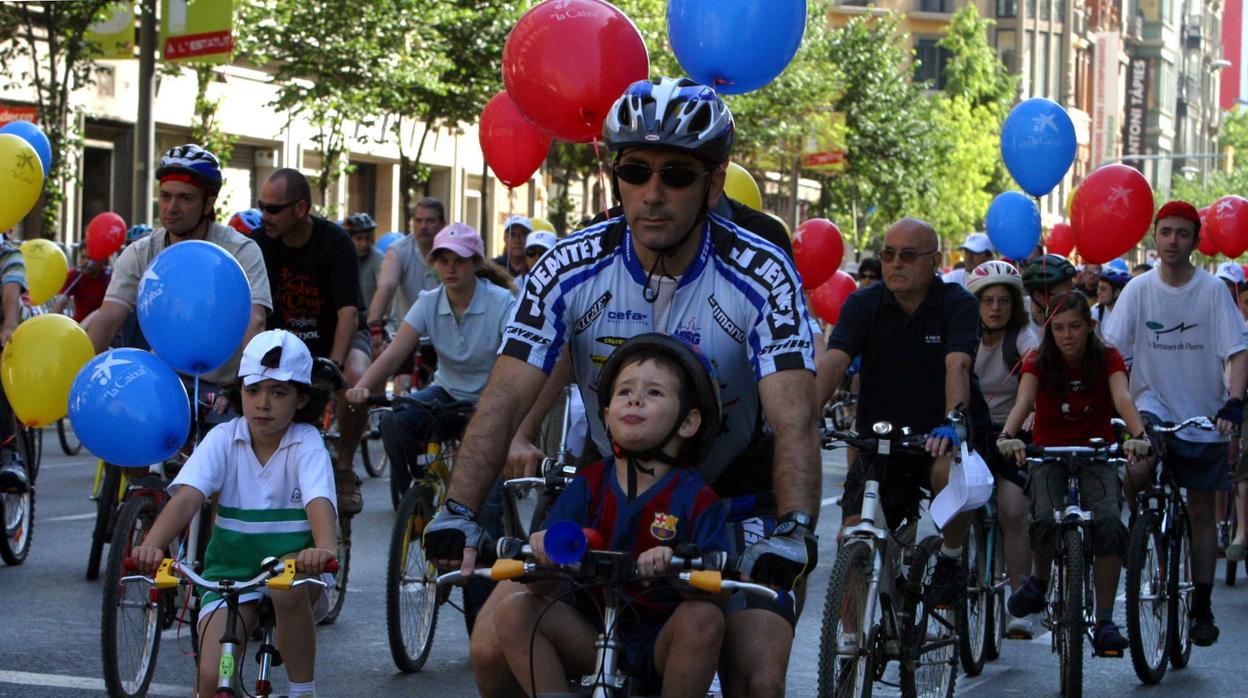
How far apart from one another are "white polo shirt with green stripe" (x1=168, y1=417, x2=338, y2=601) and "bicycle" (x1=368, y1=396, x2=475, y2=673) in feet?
6.14

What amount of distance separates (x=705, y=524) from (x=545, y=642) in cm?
43

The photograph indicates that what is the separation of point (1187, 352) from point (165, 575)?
5.99 meters

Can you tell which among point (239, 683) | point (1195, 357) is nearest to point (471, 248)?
point (1195, 357)

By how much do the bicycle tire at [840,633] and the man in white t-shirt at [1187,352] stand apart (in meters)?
3.28

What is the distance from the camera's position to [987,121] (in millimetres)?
65000

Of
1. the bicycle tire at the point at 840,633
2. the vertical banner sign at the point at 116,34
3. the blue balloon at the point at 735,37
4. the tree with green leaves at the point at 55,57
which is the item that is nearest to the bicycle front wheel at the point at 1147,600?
the bicycle tire at the point at 840,633

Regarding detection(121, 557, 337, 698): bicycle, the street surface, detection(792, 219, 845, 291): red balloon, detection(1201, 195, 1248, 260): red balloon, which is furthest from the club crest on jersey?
detection(1201, 195, 1248, 260): red balloon

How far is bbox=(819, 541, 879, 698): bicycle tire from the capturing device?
6.42 metres

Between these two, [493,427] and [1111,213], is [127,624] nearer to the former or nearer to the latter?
[493,427]

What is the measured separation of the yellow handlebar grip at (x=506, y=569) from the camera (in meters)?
4.03

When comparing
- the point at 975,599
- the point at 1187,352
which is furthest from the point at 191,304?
the point at 1187,352

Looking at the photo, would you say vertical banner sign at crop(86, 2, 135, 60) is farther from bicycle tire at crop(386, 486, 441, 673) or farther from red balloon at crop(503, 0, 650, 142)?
bicycle tire at crop(386, 486, 441, 673)

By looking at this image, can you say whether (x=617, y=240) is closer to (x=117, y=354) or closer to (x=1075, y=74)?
(x=117, y=354)

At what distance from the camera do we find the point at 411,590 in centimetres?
852
